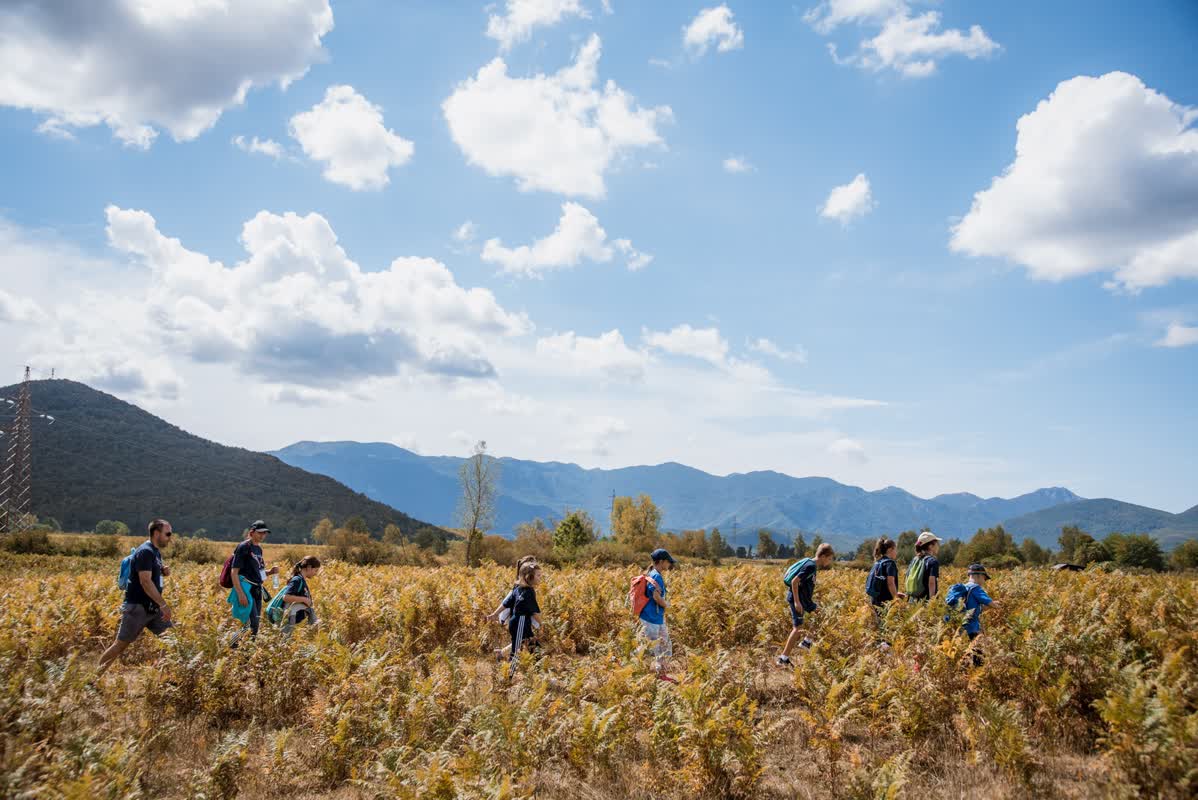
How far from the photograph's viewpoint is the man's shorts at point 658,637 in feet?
30.4

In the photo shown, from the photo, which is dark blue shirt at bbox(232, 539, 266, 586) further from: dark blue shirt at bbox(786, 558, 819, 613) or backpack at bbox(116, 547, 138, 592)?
dark blue shirt at bbox(786, 558, 819, 613)

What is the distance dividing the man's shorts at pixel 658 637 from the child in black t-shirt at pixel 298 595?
5.24 m

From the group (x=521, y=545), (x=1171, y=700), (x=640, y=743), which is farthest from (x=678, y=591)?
(x=521, y=545)

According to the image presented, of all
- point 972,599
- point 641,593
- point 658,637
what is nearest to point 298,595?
point 641,593

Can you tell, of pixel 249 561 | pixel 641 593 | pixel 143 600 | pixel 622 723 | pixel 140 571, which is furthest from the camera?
pixel 249 561

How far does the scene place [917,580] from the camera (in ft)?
32.8

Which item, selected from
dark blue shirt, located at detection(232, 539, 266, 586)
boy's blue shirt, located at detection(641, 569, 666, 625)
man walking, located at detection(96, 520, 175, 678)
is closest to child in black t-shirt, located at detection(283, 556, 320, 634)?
dark blue shirt, located at detection(232, 539, 266, 586)

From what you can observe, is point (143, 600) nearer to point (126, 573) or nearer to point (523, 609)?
point (126, 573)

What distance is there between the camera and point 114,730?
6.56 m

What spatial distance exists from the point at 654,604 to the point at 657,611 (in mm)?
127

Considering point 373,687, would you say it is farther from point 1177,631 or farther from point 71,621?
point 1177,631

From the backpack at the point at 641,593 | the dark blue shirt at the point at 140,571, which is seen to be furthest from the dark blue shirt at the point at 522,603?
the dark blue shirt at the point at 140,571

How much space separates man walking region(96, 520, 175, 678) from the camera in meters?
8.52

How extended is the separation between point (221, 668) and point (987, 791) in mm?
8585
